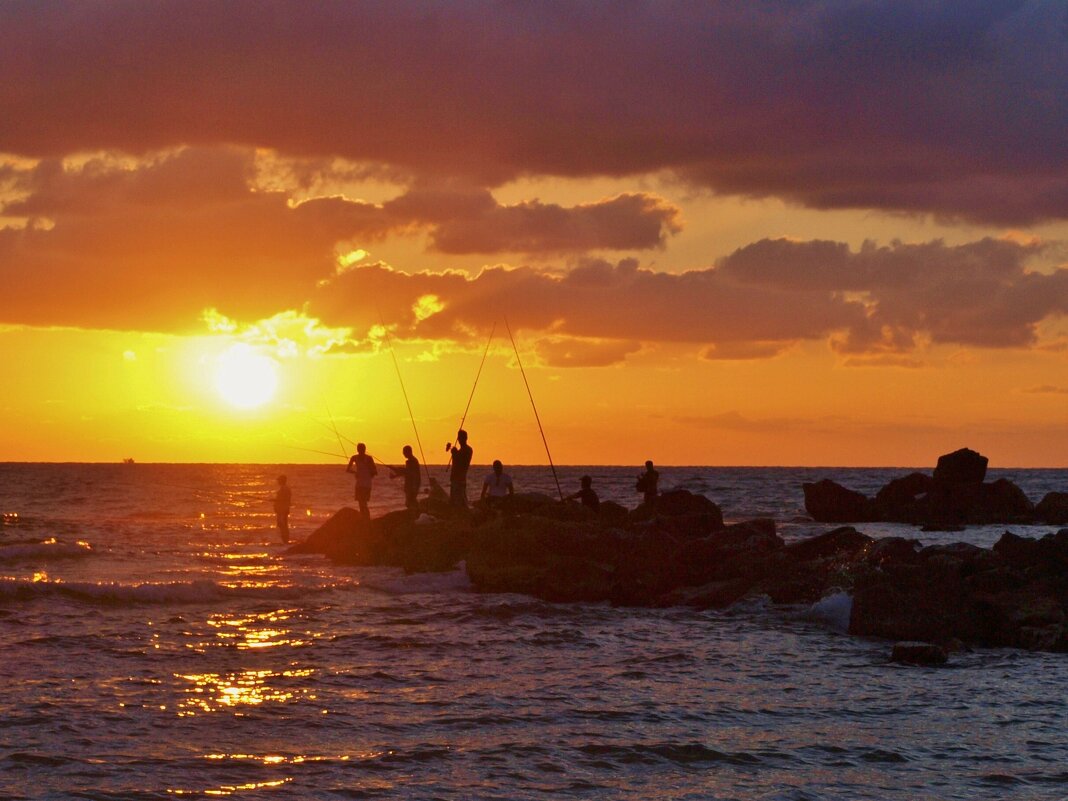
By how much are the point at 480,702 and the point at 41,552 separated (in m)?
19.2

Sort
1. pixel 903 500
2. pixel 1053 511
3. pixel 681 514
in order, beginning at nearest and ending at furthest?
pixel 681 514 < pixel 1053 511 < pixel 903 500

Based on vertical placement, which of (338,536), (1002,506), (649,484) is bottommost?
(338,536)

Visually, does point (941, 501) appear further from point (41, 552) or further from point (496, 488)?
point (41, 552)

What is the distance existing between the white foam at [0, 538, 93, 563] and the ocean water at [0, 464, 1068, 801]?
26.2 feet

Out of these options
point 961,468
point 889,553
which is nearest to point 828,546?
point 889,553

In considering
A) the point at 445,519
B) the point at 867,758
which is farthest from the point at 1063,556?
the point at 445,519

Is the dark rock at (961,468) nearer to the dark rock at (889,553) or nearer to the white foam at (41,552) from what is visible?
the dark rock at (889,553)

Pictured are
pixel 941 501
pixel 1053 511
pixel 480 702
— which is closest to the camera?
pixel 480 702

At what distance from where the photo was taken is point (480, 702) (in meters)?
11.7

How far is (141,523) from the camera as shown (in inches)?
1718

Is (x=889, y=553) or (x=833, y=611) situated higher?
(x=889, y=553)

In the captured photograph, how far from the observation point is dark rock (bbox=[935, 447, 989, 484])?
1670 inches

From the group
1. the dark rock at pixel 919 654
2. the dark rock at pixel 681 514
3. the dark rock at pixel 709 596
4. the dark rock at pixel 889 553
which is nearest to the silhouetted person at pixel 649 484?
the dark rock at pixel 681 514

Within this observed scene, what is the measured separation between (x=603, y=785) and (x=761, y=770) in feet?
4.33
